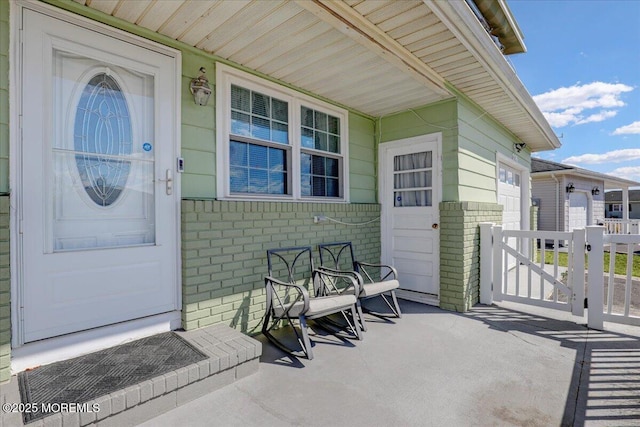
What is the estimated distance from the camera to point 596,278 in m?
3.25

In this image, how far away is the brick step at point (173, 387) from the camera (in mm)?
1588

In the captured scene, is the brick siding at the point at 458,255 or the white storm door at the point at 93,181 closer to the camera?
the white storm door at the point at 93,181

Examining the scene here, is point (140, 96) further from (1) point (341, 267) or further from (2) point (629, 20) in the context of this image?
(2) point (629, 20)

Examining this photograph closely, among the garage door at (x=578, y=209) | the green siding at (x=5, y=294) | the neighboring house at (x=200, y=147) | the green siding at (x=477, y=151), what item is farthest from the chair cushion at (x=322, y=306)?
the garage door at (x=578, y=209)

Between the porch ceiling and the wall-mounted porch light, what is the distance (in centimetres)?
30

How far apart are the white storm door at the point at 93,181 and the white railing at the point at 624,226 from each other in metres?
10.4

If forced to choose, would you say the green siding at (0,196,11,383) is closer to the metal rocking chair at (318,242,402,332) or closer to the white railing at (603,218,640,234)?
the metal rocking chair at (318,242,402,332)

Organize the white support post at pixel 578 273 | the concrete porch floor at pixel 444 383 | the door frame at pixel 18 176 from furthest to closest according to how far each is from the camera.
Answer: the white support post at pixel 578 273, the door frame at pixel 18 176, the concrete porch floor at pixel 444 383

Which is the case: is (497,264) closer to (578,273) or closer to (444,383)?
(578,273)

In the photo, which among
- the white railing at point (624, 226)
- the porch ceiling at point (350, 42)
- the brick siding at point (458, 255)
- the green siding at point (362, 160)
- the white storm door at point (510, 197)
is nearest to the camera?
the porch ceiling at point (350, 42)

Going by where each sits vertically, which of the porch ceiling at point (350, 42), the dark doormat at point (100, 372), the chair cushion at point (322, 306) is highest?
the porch ceiling at point (350, 42)

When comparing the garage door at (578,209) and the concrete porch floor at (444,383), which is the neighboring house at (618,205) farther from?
the concrete porch floor at (444,383)

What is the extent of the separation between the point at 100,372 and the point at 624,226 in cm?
1442

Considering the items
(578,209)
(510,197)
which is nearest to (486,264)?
(510,197)
